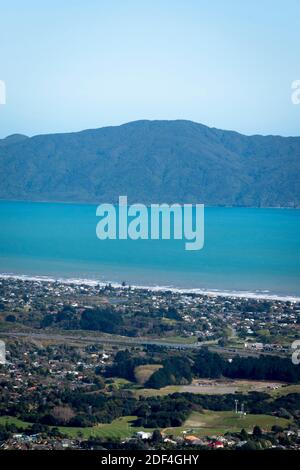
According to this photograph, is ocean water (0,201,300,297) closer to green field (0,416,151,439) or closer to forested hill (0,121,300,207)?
green field (0,416,151,439)

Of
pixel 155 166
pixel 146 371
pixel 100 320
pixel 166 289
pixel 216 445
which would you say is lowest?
pixel 216 445

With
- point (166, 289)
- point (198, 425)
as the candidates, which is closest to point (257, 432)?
point (198, 425)

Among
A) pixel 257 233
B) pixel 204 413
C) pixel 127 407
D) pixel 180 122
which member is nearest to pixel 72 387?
pixel 127 407

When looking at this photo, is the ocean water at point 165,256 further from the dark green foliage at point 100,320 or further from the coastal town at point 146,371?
the dark green foliage at point 100,320

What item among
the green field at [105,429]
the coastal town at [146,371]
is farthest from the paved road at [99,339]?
the green field at [105,429]

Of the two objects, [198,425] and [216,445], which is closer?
[216,445]

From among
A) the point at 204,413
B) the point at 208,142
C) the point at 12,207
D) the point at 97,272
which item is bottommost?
the point at 204,413

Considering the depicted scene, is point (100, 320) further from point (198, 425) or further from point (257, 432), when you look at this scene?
point (257, 432)
